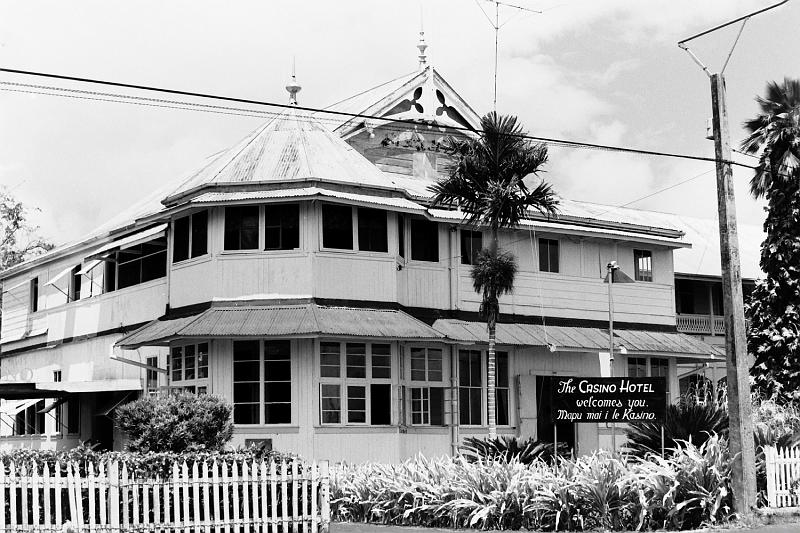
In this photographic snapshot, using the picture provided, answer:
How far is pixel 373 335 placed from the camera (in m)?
24.9

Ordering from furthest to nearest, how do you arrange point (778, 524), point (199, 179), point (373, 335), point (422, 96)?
point (422, 96)
point (199, 179)
point (373, 335)
point (778, 524)

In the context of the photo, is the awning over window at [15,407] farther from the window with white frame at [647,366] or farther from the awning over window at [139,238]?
the window with white frame at [647,366]

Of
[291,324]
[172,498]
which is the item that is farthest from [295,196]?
[172,498]

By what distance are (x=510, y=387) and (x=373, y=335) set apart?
584 cm

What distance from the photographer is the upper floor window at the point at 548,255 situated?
30828 millimetres

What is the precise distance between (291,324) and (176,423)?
7.05m

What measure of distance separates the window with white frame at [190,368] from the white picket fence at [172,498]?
361 inches

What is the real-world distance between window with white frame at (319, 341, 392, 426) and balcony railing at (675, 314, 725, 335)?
17.2 metres

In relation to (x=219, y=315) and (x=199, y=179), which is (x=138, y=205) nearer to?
(x=199, y=179)

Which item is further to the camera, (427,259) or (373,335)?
(427,259)

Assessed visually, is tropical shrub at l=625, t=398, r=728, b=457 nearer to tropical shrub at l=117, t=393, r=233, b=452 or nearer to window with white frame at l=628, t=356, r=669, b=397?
tropical shrub at l=117, t=393, r=233, b=452

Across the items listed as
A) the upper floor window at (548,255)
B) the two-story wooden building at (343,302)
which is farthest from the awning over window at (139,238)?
the upper floor window at (548,255)

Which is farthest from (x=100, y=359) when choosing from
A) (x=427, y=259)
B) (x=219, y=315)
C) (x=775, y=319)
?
(x=775, y=319)

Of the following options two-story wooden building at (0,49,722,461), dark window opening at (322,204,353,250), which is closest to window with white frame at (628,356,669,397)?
two-story wooden building at (0,49,722,461)
